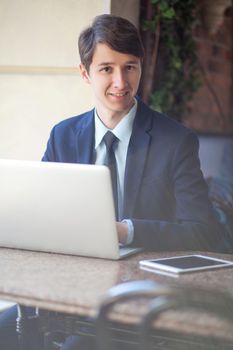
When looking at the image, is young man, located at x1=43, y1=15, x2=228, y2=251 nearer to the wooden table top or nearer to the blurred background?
the wooden table top

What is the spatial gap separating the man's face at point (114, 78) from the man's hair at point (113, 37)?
2cm

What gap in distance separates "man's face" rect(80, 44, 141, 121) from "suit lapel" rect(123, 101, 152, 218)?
105 millimetres

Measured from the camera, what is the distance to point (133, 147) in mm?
2838

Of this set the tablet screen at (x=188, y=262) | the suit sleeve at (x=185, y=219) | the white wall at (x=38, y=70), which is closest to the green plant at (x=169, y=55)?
the white wall at (x=38, y=70)

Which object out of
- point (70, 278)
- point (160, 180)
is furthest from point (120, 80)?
point (70, 278)

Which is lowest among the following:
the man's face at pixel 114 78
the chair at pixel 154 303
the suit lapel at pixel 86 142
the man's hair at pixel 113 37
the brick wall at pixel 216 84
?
the brick wall at pixel 216 84

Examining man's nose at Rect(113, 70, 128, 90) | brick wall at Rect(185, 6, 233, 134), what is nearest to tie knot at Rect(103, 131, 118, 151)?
man's nose at Rect(113, 70, 128, 90)

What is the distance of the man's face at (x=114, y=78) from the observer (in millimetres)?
2803

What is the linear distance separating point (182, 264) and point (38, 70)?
6.45 ft

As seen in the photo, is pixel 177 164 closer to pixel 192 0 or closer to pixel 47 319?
pixel 47 319

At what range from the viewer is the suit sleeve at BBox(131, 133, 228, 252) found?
252 cm

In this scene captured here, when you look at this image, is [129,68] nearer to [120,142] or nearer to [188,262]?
[120,142]

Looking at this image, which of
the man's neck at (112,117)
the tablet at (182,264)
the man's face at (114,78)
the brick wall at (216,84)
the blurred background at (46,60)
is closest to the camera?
the tablet at (182,264)

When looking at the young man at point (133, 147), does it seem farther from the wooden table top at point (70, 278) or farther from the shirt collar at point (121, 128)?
the wooden table top at point (70, 278)
